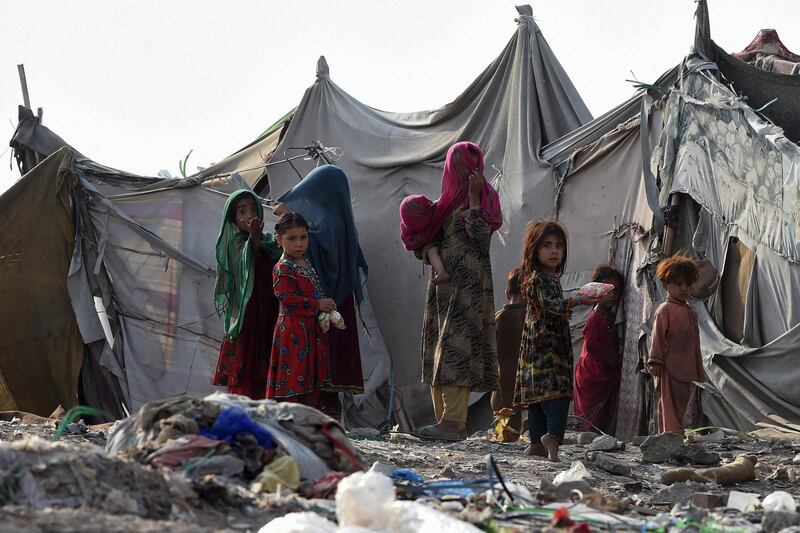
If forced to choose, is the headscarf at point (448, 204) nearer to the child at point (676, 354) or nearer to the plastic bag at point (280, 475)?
the child at point (676, 354)

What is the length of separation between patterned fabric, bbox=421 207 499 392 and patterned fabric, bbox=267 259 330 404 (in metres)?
0.62

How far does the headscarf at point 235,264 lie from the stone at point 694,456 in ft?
8.23

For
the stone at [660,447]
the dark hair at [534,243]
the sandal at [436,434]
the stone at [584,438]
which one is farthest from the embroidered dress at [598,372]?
the dark hair at [534,243]

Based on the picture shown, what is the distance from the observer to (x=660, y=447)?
5730mm

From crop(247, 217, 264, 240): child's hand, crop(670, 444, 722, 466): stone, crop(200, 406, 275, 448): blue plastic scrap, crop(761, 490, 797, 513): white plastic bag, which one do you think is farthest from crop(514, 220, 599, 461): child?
crop(200, 406, 275, 448): blue plastic scrap

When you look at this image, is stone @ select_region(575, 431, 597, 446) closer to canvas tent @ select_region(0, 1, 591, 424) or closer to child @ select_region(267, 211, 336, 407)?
child @ select_region(267, 211, 336, 407)

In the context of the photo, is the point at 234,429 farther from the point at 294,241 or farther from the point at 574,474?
the point at 294,241

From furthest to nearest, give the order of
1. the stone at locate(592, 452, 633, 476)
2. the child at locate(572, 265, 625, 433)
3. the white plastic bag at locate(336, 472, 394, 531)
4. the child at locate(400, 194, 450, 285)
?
the child at locate(572, 265, 625, 433) < the child at locate(400, 194, 450, 285) < the stone at locate(592, 452, 633, 476) < the white plastic bag at locate(336, 472, 394, 531)

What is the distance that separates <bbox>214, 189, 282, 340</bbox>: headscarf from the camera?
6.91 meters

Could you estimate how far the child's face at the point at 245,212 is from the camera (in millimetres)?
7066

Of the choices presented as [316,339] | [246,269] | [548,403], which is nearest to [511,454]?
[548,403]

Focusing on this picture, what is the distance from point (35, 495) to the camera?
3.03 meters

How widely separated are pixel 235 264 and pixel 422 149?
122 inches

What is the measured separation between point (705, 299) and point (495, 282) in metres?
1.89
